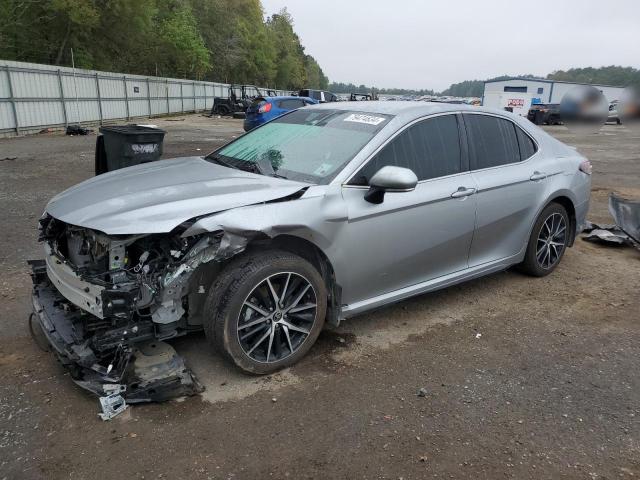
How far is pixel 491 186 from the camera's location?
4102mm

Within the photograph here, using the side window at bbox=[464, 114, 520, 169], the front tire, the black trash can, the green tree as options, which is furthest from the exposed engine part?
the green tree

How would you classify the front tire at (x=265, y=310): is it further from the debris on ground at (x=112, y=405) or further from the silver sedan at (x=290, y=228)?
the debris on ground at (x=112, y=405)

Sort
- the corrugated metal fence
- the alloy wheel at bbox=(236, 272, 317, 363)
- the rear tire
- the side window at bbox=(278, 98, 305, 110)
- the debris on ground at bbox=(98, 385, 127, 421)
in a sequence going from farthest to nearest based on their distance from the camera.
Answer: the side window at bbox=(278, 98, 305, 110)
the corrugated metal fence
the rear tire
the alloy wheel at bbox=(236, 272, 317, 363)
the debris on ground at bbox=(98, 385, 127, 421)

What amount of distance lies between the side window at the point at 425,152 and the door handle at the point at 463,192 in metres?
0.16

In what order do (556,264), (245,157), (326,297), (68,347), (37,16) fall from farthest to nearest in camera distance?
(37,16), (556,264), (245,157), (326,297), (68,347)

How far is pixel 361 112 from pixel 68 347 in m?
2.66

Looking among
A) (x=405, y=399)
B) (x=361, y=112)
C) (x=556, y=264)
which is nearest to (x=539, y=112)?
(x=556, y=264)

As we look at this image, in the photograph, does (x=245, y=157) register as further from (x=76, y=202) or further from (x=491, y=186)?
(x=491, y=186)

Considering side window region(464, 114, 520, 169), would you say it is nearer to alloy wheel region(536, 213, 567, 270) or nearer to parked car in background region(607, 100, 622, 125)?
alloy wheel region(536, 213, 567, 270)

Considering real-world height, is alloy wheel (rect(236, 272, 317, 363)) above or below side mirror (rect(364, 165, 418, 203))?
below

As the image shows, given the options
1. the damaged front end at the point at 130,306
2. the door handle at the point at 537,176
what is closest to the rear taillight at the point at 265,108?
the door handle at the point at 537,176

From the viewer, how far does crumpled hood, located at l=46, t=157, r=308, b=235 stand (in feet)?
9.12

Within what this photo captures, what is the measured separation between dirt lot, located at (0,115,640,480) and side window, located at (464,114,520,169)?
4.14 feet

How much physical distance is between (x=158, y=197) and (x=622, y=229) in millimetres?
5762
